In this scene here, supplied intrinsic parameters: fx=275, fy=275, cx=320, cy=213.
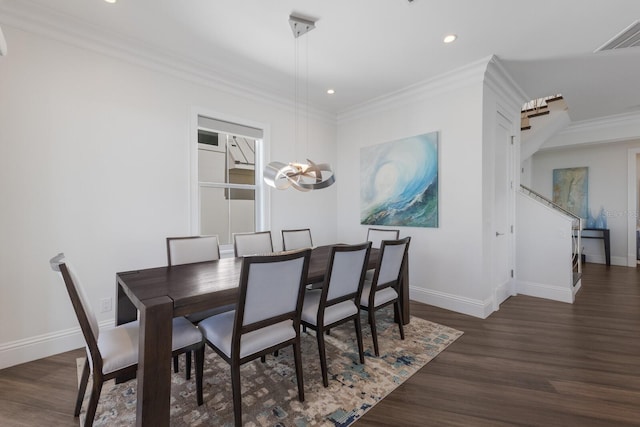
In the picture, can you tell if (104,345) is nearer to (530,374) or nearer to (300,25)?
(300,25)

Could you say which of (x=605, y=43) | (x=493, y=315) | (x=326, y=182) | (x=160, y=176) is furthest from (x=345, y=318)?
(x=605, y=43)

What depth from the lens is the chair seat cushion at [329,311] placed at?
2029 millimetres

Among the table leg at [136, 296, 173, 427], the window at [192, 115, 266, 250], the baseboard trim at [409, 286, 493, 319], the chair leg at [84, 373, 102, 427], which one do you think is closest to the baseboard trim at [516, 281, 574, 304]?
the baseboard trim at [409, 286, 493, 319]

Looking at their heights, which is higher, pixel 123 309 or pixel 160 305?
pixel 160 305

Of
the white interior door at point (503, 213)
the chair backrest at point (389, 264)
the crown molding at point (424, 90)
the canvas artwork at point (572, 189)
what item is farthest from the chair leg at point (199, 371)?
the canvas artwork at point (572, 189)

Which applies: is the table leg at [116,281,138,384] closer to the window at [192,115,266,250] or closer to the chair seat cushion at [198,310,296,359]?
the chair seat cushion at [198,310,296,359]

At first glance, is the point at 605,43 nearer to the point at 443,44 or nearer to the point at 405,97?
the point at 443,44

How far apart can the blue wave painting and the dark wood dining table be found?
79.6 inches

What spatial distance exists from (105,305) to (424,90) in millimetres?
4258

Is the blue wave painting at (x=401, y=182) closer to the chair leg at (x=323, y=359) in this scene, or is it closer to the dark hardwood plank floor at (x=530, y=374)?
the dark hardwood plank floor at (x=530, y=374)

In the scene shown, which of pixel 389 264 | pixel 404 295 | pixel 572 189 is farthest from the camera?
pixel 572 189

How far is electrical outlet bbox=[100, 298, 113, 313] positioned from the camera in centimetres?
260

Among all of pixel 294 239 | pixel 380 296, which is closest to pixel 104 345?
pixel 380 296

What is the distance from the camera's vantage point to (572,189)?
6074 millimetres
